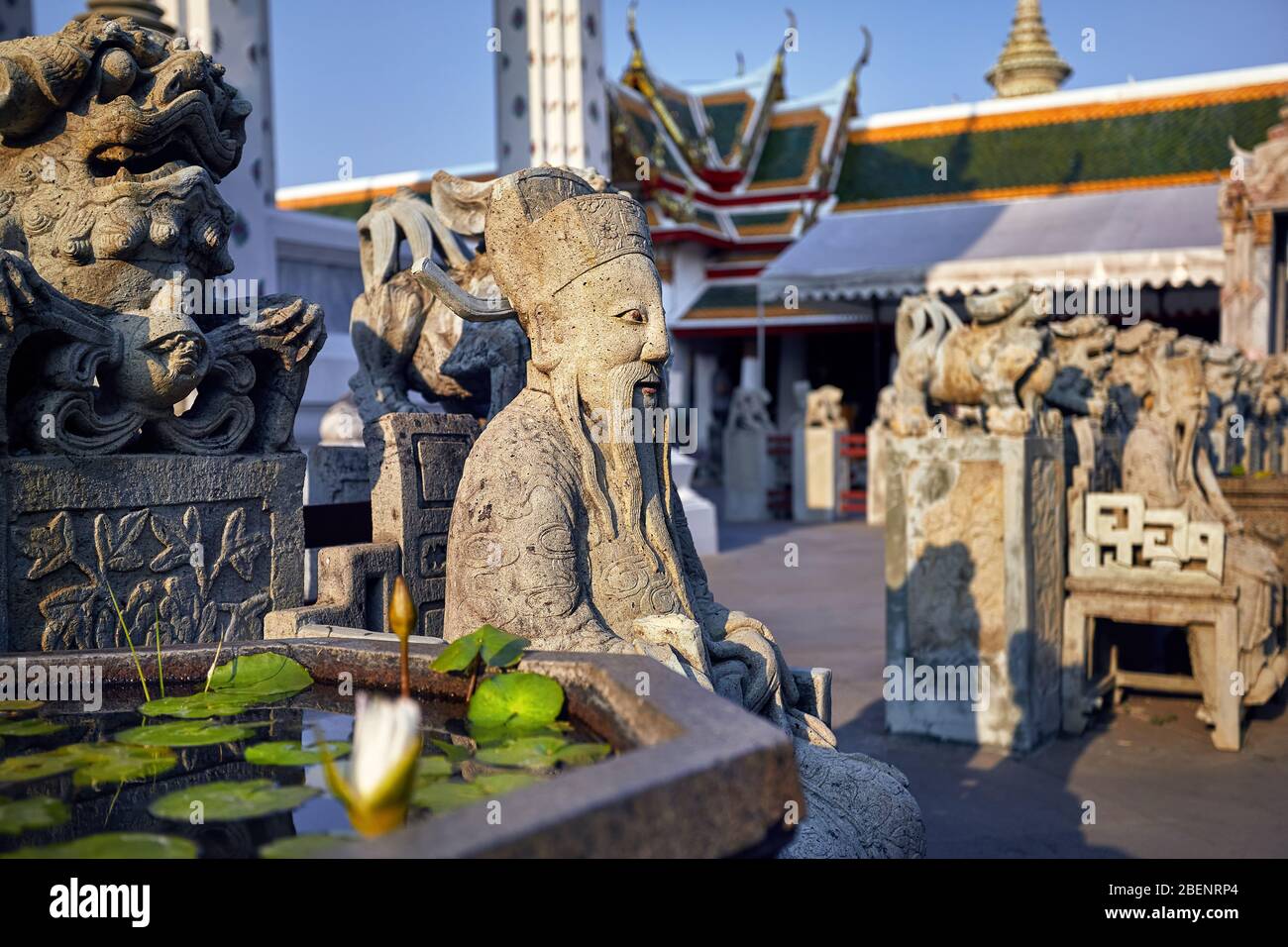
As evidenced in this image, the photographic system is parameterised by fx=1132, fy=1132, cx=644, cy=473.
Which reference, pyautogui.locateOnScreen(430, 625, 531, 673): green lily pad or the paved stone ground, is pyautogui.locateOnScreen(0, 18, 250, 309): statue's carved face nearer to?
pyautogui.locateOnScreen(430, 625, 531, 673): green lily pad

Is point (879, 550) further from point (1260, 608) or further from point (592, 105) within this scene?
point (1260, 608)

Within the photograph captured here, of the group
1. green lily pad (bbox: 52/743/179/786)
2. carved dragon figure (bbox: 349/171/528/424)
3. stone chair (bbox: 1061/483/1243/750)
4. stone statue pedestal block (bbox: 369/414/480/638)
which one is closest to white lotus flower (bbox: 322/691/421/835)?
green lily pad (bbox: 52/743/179/786)

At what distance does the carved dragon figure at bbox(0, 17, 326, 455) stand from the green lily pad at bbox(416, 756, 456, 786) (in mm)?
1405

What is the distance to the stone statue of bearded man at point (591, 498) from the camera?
2.12 metres

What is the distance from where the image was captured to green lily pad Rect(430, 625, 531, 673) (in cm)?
171

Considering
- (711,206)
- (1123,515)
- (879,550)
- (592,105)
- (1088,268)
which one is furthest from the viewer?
(711,206)

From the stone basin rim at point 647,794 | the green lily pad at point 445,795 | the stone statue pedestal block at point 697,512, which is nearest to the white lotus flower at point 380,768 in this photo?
the stone basin rim at point 647,794

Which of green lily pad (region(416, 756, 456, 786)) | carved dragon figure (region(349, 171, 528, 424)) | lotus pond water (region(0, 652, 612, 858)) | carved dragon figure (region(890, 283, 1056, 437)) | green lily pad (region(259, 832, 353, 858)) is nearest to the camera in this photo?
green lily pad (region(259, 832, 353, 858))

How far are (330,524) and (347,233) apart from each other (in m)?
4.49

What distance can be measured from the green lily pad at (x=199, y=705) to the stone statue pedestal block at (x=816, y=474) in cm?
1237

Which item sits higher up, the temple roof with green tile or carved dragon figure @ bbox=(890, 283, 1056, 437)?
the temple roof with green tile

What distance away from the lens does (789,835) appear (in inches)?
48.1

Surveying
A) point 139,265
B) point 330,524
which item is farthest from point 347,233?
point 139,265

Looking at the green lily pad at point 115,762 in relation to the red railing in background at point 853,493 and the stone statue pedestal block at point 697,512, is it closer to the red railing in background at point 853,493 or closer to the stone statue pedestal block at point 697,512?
the stone statue pedestal block at point 697,512
